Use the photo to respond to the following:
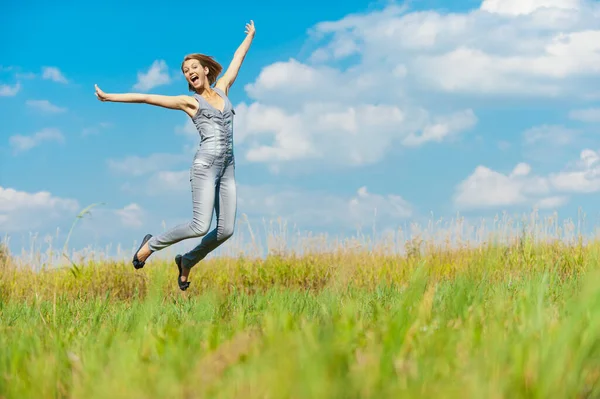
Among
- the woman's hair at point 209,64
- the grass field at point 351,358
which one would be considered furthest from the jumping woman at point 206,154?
the grass field at point 351,358

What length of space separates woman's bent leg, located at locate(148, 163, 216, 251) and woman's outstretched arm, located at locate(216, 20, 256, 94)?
1.21 m

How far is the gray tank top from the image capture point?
6859mm

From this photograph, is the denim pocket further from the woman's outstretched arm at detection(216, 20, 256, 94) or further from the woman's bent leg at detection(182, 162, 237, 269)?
the woman's outstretched arm at detection(216, 20, 256, 94)

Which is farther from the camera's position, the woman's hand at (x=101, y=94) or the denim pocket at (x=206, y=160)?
the denim pocket at (x=206, y=160)

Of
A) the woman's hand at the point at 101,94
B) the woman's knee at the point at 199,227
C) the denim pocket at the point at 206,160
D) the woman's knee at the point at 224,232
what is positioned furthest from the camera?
the woman's knee at the point at 224,232

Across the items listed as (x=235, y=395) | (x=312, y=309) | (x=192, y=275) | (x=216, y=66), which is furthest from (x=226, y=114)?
(x=235, y=395)

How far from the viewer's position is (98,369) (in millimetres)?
2297

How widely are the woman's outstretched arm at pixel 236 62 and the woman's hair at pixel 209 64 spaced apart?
13cm

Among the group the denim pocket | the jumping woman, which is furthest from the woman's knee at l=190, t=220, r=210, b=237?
the denim pocket

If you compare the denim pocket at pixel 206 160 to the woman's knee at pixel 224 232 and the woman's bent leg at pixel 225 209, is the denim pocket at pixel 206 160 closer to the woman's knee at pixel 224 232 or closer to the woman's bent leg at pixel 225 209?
the woman's bent leg at pixel 225 209

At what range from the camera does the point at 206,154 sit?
269 inches

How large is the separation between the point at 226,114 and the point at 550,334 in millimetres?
5190

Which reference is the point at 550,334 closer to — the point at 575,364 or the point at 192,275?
the point at 575,364

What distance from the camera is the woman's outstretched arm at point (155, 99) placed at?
21.7ft
